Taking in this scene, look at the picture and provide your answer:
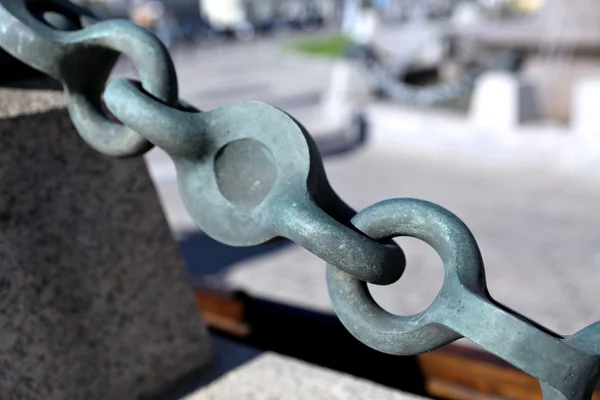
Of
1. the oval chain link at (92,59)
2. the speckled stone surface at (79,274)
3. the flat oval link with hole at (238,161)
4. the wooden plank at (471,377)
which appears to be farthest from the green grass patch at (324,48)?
the flat oval link with hole at (238,161)

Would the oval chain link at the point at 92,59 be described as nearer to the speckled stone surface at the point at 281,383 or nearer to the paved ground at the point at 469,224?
the speckled stone surface at the point at 281,383

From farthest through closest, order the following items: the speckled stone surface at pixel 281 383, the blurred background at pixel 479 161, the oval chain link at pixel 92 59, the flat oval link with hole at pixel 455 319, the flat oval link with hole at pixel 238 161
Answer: the blurred background at pixel 479 161 → the speckled stone surface at pixel 281 383 → the oval chain link at pixel 92 59 → the flat oval link with hole at pixel 238 161 → the flat oval link with hole at pixel 455 319

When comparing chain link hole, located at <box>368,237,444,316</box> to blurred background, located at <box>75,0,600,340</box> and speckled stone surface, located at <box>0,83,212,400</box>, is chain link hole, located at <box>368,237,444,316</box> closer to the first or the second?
blurred background, located at <box>75,0,600,340</box>

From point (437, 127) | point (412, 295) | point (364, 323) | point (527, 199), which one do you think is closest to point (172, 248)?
point (364, 323)

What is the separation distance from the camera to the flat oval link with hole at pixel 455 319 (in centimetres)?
85

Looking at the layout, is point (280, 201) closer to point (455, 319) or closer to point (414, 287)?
point (455, 319)

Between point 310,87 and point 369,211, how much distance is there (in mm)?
12633

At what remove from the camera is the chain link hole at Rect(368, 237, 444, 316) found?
387 cm

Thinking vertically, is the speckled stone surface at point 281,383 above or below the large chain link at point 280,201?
below

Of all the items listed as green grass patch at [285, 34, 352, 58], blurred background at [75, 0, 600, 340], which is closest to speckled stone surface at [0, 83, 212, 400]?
blurred background at [75, 0, 600, 340]

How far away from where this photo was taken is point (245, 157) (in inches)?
Result: 47.1

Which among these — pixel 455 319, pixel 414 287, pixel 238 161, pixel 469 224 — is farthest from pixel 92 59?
pixel 469 224

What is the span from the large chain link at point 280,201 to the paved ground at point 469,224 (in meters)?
2.75

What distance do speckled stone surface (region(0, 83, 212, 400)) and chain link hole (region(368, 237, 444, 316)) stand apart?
2113 millimetres
